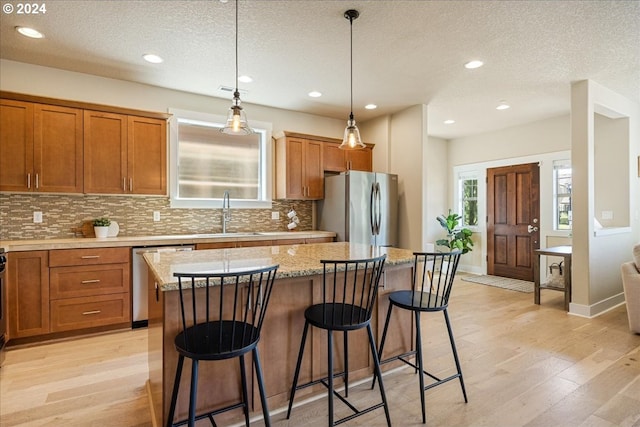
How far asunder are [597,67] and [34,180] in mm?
5624

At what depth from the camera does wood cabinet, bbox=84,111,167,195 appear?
137 inches

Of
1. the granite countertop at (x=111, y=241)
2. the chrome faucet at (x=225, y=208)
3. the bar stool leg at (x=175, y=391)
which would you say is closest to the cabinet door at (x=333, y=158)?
the granite countertop at (x=111, y=241)

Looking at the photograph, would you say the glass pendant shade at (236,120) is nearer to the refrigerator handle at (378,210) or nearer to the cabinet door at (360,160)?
the refrigerator handle at (378,210)

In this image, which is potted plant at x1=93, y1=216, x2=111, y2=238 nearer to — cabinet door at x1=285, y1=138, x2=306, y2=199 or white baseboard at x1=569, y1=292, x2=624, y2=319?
cabinet door at x1=285, y1=138, x2=306, y2=199

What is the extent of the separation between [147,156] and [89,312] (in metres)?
1.66

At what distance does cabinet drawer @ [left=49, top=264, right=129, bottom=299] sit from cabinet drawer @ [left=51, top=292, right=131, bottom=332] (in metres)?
0.06

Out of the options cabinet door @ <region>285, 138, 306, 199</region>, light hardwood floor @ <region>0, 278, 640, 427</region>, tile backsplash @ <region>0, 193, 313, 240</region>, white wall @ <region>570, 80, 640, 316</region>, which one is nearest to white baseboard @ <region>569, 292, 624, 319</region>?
white wall @ <region>570, 80, 640, 316</region>

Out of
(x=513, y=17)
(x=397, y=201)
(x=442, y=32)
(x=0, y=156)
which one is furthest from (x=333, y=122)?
(x=0, y=156)

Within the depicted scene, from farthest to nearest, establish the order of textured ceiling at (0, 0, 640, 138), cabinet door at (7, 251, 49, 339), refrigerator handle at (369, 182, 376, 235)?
refrigerator handle at (369, 182, 376, 235)
cabinet door at (7, 251, 49, 339)
textured ceiling at (0, 0, 640, 138)

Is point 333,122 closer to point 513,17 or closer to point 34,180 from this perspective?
point 513,17

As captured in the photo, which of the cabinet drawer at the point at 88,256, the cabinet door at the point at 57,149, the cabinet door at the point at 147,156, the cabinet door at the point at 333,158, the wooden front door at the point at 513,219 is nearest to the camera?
the cabinet drawer at the point at 88,256

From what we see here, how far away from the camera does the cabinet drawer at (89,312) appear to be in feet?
10.3

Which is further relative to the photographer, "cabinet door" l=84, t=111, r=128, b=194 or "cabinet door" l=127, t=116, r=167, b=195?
"cabinet door" l=127, t=116, r=167, b=195

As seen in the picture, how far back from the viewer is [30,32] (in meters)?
2.77
